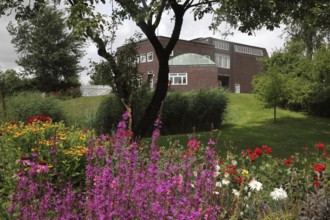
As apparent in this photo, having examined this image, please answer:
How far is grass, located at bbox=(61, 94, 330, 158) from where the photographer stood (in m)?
16.1

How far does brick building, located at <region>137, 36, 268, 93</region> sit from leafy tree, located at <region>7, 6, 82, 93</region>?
320 inches

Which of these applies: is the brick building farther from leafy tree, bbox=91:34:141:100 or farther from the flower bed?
the flower bed

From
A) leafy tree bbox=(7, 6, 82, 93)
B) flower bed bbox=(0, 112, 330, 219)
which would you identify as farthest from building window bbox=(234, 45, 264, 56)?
flower bed bbox=(0, 112, 330, 219)

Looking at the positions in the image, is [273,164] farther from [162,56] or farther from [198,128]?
[198,128]

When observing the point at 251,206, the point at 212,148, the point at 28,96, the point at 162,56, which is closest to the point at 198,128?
the point at 162,56

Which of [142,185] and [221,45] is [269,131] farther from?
[221,45]

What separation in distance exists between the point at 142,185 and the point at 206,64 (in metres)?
47.0

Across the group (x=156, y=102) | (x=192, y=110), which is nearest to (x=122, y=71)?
(x=156, y=102)

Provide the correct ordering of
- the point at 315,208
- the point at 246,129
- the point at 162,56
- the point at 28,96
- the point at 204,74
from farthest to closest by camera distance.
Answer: the point at 204,74 < the point at 246,129 < the point at 28,96 < the point at 162,56 < the point at 315,208

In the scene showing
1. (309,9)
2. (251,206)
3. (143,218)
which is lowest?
(251,206)

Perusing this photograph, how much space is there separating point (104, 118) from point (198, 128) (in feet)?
18.7

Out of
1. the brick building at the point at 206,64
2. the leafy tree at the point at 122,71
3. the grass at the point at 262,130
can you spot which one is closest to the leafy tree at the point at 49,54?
the brick building at the point at 206,64

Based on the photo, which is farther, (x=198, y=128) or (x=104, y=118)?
(x=198, y=128)

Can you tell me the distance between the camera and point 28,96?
688 inches
